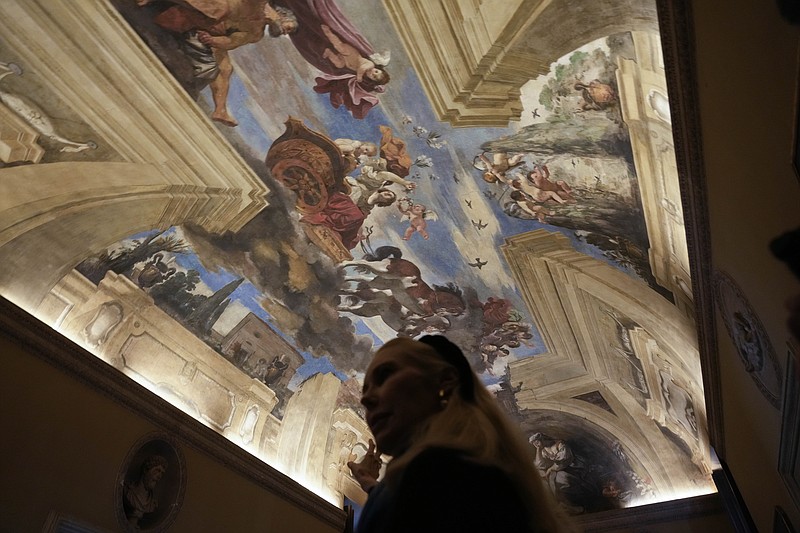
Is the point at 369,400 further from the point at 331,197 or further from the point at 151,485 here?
the point at 151,485

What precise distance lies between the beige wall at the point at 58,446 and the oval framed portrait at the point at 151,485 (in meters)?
0.15

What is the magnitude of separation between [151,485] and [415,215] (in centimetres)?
693

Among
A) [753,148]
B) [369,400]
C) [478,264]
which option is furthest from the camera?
[478,264]

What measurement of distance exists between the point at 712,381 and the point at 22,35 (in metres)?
10.7

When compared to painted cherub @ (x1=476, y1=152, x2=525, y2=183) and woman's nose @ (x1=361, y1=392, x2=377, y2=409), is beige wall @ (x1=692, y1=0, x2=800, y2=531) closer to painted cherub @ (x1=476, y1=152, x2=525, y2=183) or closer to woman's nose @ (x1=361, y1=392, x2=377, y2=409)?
woman's nose @ (x1=361, y1=392, x2=377, y2=409)

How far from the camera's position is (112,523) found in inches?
372

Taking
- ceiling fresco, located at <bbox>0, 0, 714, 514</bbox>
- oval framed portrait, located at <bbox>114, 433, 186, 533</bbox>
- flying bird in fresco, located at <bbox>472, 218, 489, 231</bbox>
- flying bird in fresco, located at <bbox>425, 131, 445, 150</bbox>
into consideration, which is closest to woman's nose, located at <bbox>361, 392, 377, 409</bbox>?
ceiling fresco, located at <bbox>0, 0, 714, 514</bbox>

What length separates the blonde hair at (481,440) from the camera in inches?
59.5

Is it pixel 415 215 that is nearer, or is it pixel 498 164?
pixel 498 164

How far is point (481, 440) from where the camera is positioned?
163 cm

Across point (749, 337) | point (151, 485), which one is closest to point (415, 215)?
point (749, 337)

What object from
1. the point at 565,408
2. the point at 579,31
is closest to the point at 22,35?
the point at 579,31

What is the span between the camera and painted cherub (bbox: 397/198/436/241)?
35.0 ft

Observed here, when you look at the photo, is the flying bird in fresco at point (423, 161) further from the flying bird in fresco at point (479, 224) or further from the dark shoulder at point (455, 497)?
the dark shoulder at point (455, 497)
